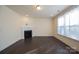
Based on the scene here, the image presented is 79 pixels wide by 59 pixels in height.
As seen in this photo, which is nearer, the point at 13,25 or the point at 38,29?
the point at 38,29

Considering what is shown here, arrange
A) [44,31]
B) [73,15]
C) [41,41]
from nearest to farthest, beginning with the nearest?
[44,31] < [41,41] < [73,15]

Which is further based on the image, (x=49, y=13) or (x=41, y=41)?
(x=41, y=41)

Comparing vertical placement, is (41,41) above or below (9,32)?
below

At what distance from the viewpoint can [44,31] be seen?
6.91ft
